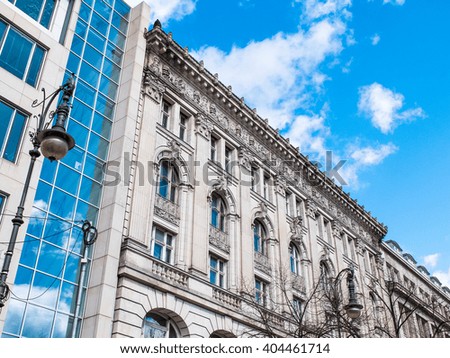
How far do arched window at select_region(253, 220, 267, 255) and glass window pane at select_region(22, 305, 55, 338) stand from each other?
15734 mm

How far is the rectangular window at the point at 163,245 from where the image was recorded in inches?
985

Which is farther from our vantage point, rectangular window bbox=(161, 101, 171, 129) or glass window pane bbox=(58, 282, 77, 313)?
rectangular window bbox=(161, 101, 171, 129)

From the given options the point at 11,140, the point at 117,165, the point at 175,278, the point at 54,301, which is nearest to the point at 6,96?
the point at 11,140

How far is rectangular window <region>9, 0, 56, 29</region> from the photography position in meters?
23.0

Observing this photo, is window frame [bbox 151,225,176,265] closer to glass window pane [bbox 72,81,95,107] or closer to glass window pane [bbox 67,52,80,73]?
glass window pane [bbox 72,81,95,107]

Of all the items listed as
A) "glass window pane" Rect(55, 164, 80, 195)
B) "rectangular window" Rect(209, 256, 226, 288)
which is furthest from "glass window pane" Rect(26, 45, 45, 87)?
"rectangular window" Rect(209, 256, 226, 288)

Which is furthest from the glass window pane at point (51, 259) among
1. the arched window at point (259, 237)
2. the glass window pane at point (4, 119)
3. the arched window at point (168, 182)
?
the arched window at point (259, 237)

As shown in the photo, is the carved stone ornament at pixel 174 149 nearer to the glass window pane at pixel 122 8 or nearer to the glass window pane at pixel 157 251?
the glass window pane at pixel 157 251

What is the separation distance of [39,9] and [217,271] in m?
16.5

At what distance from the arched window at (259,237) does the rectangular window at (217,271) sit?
13.9 feet

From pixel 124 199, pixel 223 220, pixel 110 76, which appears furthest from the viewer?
pixel 223 220

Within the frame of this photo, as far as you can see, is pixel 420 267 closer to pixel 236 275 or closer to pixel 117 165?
pixel 236 275

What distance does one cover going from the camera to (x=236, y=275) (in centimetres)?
2867

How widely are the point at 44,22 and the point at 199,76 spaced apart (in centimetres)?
1100
